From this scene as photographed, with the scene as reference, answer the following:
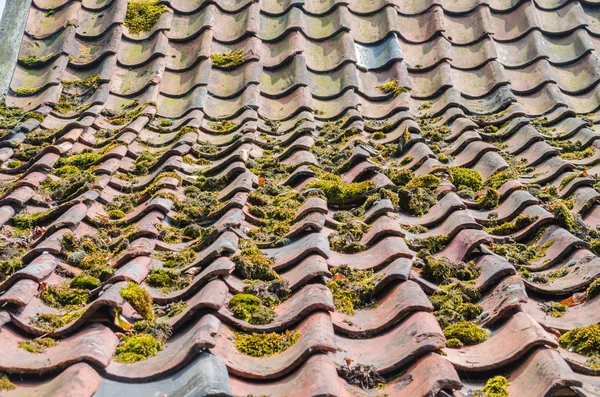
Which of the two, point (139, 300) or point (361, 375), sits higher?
point (139, 300)

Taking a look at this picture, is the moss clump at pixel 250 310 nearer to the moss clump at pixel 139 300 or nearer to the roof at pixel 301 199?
the roof at pixel 301 199

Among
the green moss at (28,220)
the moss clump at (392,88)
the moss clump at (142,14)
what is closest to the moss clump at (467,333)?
the green moss at (28,220)

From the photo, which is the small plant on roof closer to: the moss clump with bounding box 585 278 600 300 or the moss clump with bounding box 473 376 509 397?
the moss clump with bounding box 473 376 509 397

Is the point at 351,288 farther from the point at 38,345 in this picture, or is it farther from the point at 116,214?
the point at 116,214

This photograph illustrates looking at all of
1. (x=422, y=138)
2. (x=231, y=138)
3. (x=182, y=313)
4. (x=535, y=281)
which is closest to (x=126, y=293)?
(x=182, y=313)

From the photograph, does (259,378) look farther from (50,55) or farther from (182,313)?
(50,55)

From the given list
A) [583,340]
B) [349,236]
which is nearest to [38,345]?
[349,236]

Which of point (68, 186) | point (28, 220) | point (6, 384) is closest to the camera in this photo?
point (6, 384)
